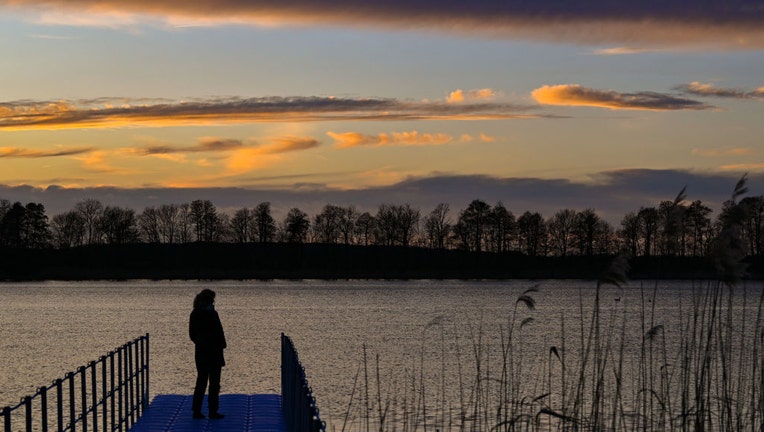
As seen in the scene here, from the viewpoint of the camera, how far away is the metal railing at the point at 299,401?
358 inches

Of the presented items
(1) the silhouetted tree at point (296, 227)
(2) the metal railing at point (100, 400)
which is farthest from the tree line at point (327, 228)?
(2) the metal railing at point (100, 400)

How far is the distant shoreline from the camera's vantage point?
153375 mm

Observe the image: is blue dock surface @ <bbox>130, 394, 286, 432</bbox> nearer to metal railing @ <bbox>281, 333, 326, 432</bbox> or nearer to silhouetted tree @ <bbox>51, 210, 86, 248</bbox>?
metal railing @ <bbox>281, 333, 326, 432</bbox>

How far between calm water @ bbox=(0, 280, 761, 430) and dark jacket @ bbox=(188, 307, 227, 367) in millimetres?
2331

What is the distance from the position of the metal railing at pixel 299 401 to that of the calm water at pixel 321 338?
1551mm

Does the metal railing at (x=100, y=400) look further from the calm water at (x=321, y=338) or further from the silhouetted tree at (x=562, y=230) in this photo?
the silhouetted tree at (x=562, y=230)

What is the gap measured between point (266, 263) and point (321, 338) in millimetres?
108459

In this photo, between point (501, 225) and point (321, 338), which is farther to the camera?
point (501, 225)

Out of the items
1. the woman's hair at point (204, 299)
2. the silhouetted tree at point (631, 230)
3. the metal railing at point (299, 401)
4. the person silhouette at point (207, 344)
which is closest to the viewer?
the metal railing at point (299, 401)

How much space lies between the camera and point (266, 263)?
545 feet

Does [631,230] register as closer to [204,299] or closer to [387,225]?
→ [387,225]

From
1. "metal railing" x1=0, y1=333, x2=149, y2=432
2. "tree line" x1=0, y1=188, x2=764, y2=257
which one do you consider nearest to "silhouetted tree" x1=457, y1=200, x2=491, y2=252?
"tree line" x1=0, y1=188, x2=764, y2=257

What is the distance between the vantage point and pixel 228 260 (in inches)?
6442

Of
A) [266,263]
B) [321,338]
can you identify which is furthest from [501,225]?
[321,338]
